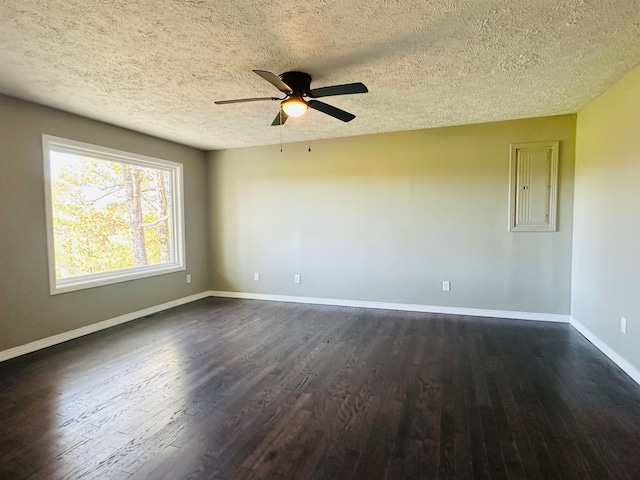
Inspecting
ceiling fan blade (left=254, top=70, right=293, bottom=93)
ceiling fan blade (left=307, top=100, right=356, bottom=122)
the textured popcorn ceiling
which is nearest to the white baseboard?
the textured popcorn ceiling

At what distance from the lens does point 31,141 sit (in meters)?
3.38

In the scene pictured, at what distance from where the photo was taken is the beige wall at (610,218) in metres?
A: 2.70

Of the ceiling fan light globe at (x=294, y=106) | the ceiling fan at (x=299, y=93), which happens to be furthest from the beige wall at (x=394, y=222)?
the ceiling fan light globe at (x=294, y=106)

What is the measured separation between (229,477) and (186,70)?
279cm

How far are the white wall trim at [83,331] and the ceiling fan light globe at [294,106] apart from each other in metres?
3.44

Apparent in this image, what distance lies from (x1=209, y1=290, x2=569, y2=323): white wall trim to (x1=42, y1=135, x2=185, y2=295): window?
1273mm

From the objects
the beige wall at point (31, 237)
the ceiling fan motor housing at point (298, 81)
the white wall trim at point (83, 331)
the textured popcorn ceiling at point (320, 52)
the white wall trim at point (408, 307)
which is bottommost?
the white wall trim at point (83, 331)

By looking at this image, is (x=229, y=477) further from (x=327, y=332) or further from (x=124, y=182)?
(x=124, y=182)

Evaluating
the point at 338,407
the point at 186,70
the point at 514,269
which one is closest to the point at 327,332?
the point at 338,407

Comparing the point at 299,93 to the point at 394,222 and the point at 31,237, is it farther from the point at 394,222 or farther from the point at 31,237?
the point at 31,237

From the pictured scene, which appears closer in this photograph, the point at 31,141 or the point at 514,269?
the point at 31,141

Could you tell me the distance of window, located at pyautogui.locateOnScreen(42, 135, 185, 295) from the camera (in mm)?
3693

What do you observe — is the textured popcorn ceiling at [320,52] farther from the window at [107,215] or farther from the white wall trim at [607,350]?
the white wall trim at [607,350]

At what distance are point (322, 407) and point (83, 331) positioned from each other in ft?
10.4
